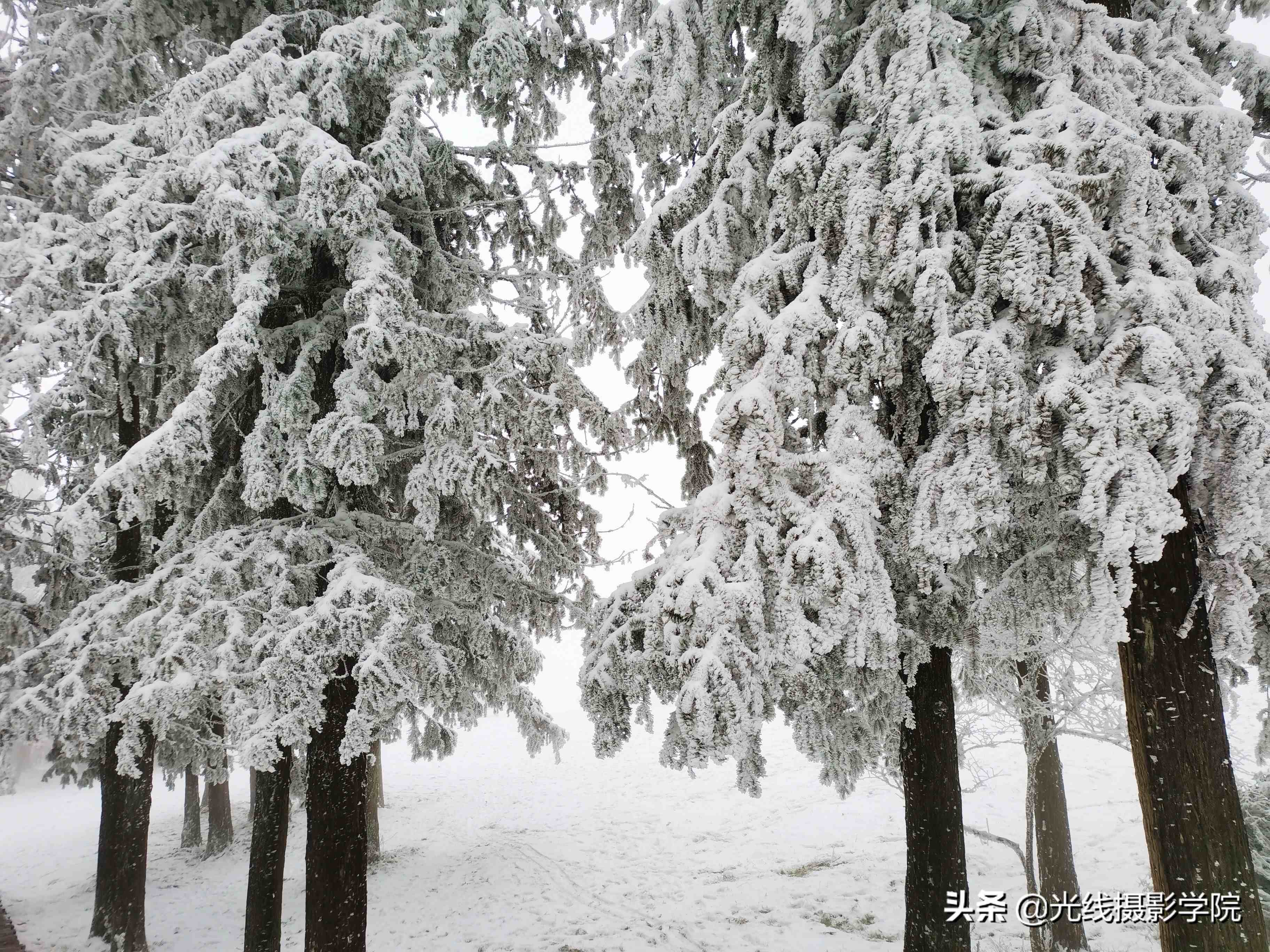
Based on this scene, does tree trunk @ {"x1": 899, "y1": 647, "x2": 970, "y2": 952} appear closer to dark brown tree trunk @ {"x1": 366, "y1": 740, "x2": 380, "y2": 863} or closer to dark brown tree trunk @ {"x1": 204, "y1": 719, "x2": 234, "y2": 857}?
dark brown tree trunk @ {"x1": 366, "y1": 740, "x2": 380, "y2": 863}

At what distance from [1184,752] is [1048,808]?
547 cm

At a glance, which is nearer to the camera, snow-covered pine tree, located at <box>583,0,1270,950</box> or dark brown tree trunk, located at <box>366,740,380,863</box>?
snow-covered pine tree, located at <box>583,0,1270,950</box>

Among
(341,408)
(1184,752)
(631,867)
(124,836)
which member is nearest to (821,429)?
(1184,752)

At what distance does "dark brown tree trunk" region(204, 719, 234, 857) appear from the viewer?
519 inches

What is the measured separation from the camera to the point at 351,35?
5207 millimetres

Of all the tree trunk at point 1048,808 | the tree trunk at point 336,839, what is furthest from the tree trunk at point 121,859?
the tree trunk at point 1048,808

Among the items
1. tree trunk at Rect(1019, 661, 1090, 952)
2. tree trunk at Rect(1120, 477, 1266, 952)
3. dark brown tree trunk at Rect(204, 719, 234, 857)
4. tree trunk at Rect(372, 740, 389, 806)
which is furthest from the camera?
dark brown tree trunk at Rect(204, 719, 234, 857)

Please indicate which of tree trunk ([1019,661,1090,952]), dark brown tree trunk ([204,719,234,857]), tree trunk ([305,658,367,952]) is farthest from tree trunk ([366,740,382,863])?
tree trunk ([1019,661,1090,952])

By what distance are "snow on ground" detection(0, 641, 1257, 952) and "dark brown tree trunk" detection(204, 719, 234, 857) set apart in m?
0.31

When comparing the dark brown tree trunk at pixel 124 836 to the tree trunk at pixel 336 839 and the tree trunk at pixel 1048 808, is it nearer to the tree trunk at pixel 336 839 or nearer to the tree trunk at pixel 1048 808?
the tree trunk at pixel 336 839

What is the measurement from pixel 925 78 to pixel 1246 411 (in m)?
2.25

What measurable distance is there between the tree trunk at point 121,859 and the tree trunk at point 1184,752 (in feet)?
29.9

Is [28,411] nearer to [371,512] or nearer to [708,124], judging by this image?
[371,512]

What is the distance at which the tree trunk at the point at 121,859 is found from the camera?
735 cm
